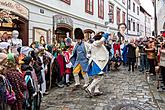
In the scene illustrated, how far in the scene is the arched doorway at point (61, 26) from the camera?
46.8ft

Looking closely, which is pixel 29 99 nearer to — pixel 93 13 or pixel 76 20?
pixel 76 20

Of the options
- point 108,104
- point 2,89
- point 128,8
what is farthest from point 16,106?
point 128,8

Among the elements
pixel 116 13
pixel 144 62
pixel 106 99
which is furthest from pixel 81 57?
pixel 116 13

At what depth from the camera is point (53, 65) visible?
9.32m

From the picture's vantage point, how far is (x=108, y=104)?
24.0 feet

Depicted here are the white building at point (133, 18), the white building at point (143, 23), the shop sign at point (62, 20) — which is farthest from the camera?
the white building at point (143, 23)

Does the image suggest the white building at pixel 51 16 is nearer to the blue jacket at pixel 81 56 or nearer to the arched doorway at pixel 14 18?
the arched doorway at pixel 14 18

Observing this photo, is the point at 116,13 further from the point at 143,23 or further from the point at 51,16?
the point at 143,23

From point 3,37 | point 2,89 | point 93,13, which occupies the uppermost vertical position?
point 93,13

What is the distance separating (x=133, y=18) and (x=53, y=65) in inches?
Result: 1222

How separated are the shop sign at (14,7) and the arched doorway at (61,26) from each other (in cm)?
309

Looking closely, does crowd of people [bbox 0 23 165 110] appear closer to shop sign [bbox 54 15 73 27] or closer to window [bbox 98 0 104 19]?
shop sign [bbox 54 15 73 27]

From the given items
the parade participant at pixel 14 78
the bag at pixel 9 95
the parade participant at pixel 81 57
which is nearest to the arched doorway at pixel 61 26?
the parade participant at pixel 81 57

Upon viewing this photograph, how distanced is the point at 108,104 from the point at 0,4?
4904 mm
